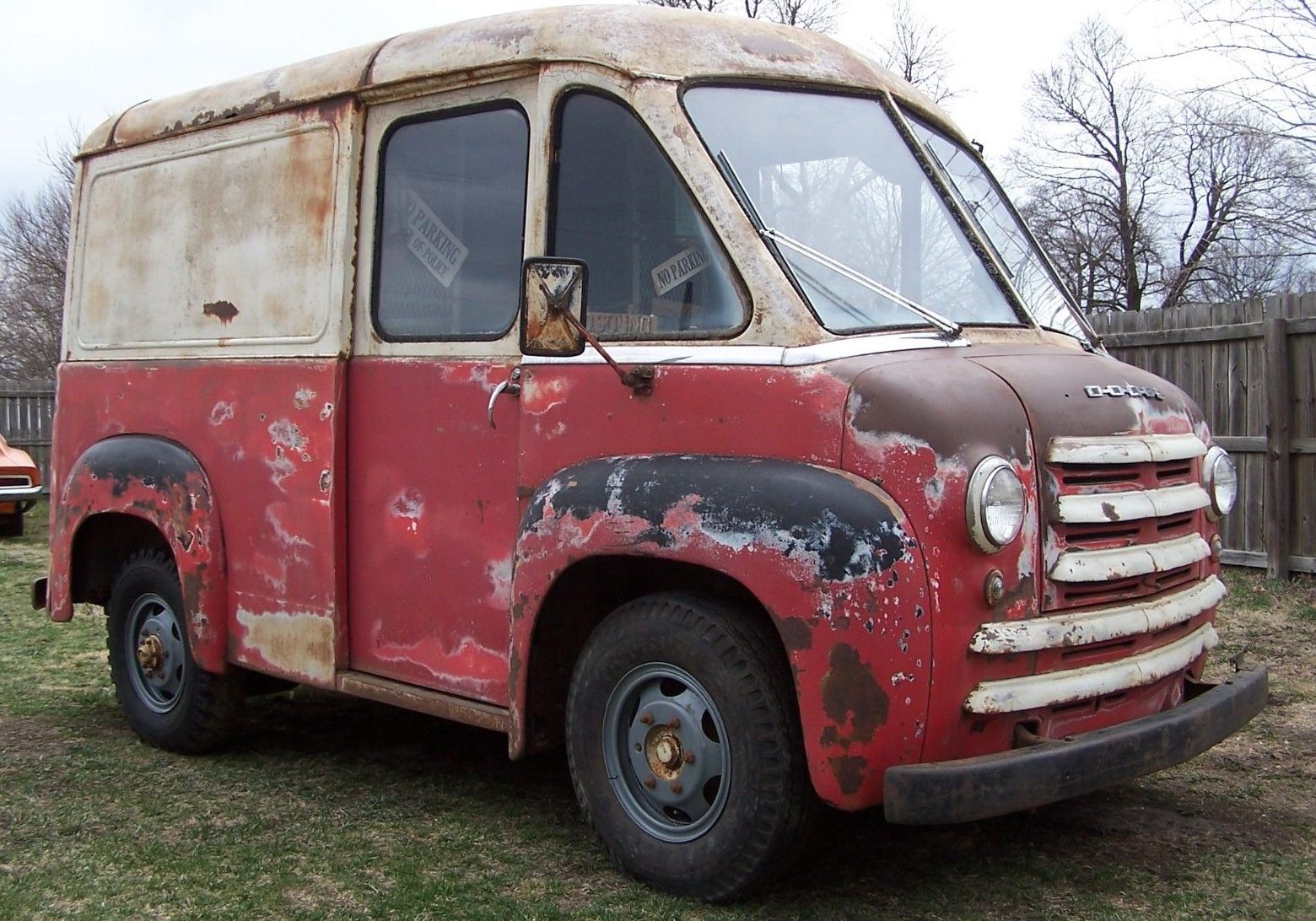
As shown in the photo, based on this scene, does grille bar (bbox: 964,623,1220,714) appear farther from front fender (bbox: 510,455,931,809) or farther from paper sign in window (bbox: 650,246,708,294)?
paper sign in window (bbox: 650,246,708,294)

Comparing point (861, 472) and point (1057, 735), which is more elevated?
point (861, 472)

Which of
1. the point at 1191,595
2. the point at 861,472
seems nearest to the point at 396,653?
the point at 861,472

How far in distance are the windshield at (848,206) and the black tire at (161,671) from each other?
9.87ft

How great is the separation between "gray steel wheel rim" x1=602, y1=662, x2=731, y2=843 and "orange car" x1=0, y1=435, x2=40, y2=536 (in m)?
11.7

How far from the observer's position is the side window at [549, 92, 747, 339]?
408 cm

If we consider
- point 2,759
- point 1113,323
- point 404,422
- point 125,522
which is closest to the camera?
point 404,422

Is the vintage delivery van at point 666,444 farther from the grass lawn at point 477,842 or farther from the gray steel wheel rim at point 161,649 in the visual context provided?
the grass lawn at point 477,842

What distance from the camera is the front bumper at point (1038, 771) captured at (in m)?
3.43

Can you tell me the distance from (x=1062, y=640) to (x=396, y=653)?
2295mm

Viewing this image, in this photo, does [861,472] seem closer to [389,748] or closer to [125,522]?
[389,748]

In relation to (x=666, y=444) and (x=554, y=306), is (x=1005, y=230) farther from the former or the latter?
(x=554, y=306)

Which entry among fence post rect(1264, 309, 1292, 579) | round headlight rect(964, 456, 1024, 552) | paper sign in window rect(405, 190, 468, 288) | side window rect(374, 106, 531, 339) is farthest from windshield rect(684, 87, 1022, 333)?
fence post rect(1264, 309, 1292, 579)

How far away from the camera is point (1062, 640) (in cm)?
371

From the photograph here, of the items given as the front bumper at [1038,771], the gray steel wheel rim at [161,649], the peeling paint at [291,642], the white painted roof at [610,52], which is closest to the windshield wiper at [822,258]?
the white painted roof at [610,52]
